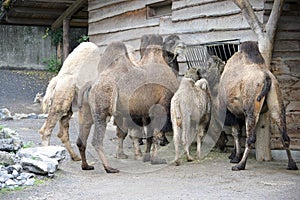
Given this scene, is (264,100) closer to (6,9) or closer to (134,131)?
(134,131)

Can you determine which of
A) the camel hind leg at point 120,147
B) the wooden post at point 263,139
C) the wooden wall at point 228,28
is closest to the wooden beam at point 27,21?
the wooden wall at point 228,28

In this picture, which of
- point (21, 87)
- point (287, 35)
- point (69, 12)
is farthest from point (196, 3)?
point (21, 87)

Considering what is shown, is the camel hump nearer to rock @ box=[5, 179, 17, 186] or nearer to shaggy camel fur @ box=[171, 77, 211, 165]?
shaggy camel fur @ box=[171, 77, 211, 165]

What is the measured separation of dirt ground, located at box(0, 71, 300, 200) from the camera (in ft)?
20.1

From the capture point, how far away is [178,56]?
971 centimetres

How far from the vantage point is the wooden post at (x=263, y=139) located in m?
8.48

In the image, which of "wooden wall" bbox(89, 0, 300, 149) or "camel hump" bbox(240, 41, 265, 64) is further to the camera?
"wooden wall" bbox(89, 0, 300, 149)

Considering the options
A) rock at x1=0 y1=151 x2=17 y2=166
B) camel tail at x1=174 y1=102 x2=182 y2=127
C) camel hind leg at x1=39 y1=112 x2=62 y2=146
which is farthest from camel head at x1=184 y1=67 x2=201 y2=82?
rock at x1=0 y1=151 x2=17 y2=166

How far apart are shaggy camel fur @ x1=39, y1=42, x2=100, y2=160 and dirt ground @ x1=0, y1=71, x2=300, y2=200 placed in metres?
0.52

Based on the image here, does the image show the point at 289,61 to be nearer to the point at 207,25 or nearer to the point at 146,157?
the point at 207,25

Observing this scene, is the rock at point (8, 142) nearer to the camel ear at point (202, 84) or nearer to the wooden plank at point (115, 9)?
the camel ear at point (202, 84)

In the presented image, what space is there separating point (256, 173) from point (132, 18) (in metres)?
6.07

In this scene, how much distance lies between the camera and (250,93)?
7.67 meters

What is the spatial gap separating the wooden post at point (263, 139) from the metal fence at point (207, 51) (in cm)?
141
